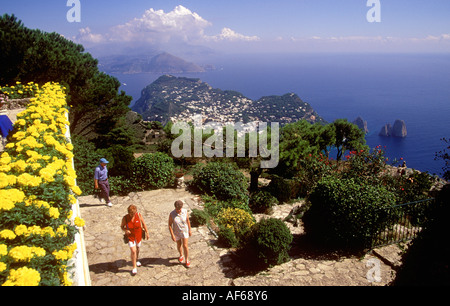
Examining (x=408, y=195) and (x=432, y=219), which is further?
(x=408, y=195)

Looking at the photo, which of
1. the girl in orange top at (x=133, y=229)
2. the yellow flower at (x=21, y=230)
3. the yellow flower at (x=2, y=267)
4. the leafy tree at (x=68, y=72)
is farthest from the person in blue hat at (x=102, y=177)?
the leafy tree at (x=68, y=72)

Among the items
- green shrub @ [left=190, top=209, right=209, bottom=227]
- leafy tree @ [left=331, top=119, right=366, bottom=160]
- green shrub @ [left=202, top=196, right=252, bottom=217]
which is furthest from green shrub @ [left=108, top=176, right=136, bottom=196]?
leafy tree @ [left=331, top=119, right=366, bottom=160]

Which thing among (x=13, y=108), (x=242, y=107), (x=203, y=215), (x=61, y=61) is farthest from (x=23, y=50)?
(x=242, y=107)

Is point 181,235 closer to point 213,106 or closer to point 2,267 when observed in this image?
point 2,267

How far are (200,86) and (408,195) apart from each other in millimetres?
157843

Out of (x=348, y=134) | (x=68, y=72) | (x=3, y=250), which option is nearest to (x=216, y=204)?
(x=3, y=250)

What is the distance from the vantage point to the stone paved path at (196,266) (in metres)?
5.61

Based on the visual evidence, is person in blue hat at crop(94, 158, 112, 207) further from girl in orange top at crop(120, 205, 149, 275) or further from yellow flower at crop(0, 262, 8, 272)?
yellow flower at crop(0, 262, 8, 272)

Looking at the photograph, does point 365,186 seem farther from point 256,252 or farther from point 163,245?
point 163,245

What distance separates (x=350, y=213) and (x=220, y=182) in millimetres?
5200

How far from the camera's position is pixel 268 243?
6.27m

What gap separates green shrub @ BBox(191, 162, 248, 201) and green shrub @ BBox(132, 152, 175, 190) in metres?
1.23

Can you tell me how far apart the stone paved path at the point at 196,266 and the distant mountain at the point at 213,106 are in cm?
7899

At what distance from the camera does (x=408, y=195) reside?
10695 millimetres
